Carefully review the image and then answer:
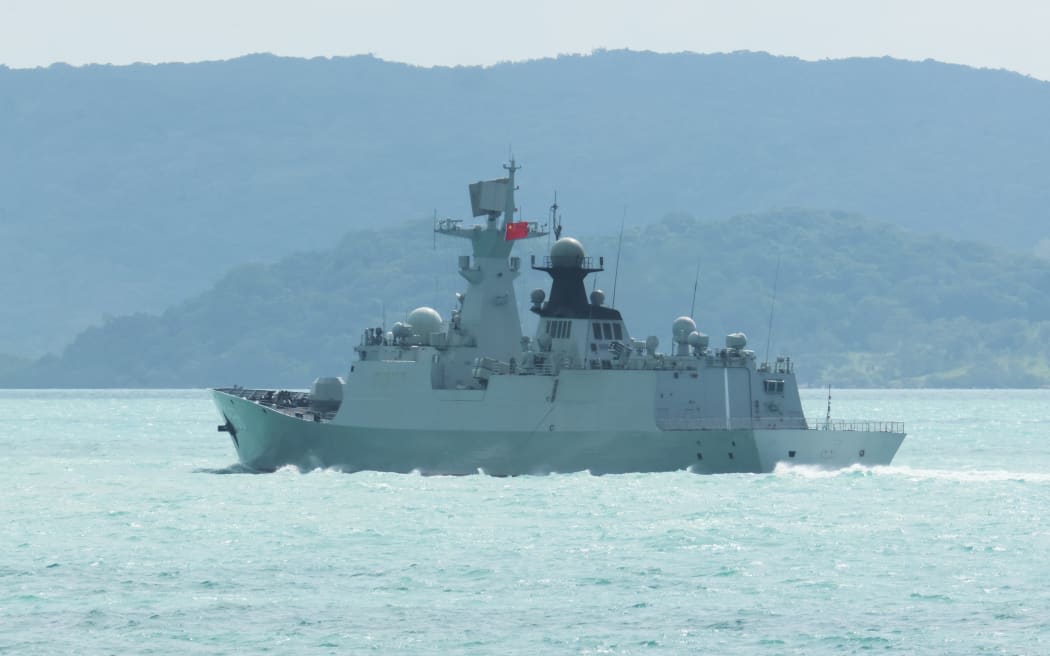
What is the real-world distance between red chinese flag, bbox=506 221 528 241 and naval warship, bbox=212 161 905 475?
74 millimetres

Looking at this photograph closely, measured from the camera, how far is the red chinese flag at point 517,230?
5512 centimetres

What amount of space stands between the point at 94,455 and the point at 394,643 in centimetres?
4992

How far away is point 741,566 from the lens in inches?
1380

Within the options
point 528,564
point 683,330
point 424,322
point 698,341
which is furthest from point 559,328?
point 528,564

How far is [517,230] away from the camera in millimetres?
55594

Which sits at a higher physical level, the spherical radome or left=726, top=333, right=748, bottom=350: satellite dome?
the spherical radome

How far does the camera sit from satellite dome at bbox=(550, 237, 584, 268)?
5475cm

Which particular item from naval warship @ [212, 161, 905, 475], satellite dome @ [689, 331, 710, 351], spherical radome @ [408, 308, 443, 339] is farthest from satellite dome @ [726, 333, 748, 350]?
spherical radome @ [408, 308, 443, 339]

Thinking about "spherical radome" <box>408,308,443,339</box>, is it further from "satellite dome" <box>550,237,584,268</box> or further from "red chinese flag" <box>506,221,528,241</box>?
"satellite dome" <box>550,237,584,268</box>

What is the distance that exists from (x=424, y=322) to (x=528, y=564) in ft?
72.5

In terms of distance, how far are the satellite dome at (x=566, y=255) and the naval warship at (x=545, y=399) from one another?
0.14ft

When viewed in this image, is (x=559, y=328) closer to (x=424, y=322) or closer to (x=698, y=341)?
(x=698, y=341)

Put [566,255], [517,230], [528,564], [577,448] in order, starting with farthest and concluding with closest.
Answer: [517,230] → [566,255] → [577,448] → [528,564]

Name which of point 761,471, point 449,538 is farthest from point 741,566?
point 761,471
